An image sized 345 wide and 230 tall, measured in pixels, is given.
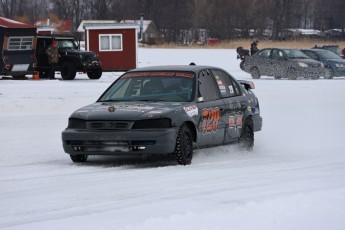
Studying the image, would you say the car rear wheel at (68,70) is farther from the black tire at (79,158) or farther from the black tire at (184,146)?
the black tire at (184,146)

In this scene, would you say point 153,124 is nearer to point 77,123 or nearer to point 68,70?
point 77,123

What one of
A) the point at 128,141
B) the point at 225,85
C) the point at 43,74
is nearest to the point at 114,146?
the point at 128,141

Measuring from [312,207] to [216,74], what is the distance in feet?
17.1

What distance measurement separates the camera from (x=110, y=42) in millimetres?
43156

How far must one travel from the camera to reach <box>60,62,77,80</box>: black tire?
3444 cm

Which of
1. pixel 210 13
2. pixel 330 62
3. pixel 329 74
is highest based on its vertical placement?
pixel 330 62

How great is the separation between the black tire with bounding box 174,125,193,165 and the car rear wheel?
→ 23.7 m

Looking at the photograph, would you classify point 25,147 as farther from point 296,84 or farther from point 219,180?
point 296,84

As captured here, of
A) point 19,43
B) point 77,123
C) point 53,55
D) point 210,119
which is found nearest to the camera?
point 77,123

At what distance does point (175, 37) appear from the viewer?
359 ft

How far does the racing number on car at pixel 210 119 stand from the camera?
11.6m

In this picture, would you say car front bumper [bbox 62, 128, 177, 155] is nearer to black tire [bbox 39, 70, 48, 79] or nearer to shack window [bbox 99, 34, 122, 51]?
black tire [bbox 39, 70, 48, 79]

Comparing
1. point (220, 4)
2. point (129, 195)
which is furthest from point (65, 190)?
point (220, 4)

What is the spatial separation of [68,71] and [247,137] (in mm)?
22173
